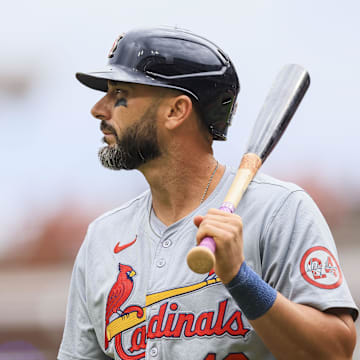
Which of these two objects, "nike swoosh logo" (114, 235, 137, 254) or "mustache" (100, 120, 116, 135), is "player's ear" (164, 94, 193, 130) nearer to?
"mustache" (100, 120, 116, 135)

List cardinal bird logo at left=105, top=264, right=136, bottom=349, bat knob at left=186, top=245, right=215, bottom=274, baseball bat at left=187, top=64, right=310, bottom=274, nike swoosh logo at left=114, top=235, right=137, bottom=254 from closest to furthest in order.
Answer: bat knob at left=186, top=245, right=215, bottom=274, baseball bat at left=187, top=64, right=310, bottom=274, cardinal bird logo at left=105, top=264, right=136, bottom=349, nike swoosh logo at left=114, top=235, right=137, bottom=254

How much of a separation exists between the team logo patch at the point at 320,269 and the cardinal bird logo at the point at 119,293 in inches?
23.0

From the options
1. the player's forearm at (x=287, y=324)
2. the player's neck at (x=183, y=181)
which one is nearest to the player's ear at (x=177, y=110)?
the player's neck at (x=183, y=181)

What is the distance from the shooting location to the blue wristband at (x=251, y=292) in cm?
171

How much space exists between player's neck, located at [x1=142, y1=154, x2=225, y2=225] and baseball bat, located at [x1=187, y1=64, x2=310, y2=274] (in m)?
0.17

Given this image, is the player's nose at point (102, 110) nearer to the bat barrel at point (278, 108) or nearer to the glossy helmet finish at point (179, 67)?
the glossy helmet finish at point (179, 67)

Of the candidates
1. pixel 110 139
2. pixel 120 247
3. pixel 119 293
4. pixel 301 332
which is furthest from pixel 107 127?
pixel 301 332

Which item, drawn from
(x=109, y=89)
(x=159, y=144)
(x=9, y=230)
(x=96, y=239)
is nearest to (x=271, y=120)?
(x=159, y=144)

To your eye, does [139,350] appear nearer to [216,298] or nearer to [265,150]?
[216,298]

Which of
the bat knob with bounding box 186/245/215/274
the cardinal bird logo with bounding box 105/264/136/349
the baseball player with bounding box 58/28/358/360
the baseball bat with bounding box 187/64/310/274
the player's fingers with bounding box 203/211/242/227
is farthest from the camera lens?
the cardinal bird logo with bounding box 105/264/136/349

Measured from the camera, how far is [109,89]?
2.30 metres

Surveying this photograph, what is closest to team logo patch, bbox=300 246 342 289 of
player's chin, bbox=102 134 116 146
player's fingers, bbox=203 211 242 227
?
player's fingers, bbox=203 211 242 227

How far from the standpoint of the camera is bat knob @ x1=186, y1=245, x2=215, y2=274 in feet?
5.15

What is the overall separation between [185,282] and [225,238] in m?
0.44
